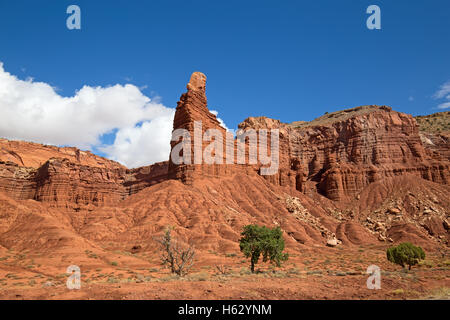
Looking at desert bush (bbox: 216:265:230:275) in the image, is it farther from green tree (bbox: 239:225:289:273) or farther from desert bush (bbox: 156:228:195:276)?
desert bush (bbox: 156:228:195:276)

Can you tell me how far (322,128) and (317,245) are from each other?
58.6 metres

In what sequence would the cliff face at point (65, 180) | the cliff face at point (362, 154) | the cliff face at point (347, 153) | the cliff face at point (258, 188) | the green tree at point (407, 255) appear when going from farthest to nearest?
the cliff face at point (362, 154) → the cliff face at point (347, 153) → the cliff face at point (65, 180) → the cliff face at point (258, 188) → the green tree at point (407, 255)

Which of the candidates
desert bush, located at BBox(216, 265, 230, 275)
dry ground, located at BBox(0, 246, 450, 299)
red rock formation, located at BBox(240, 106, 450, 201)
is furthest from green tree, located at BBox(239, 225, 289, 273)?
red rock formation, located at BBox(240, 106, 450, 201)

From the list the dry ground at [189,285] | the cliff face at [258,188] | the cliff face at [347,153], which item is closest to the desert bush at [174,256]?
the dry ground at [189,285]

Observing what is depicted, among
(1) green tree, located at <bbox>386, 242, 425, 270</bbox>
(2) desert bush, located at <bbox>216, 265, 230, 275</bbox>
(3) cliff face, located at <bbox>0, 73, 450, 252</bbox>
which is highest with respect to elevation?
(3) cliff face, located at <bbox>0, 73, 450, 252</bbox>

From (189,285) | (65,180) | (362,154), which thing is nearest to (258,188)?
(362,154)

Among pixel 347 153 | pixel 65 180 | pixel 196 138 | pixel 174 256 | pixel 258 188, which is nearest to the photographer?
pixel 174 256

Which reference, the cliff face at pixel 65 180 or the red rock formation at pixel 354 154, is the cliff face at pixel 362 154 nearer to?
the red rock formation at pixel 354 154

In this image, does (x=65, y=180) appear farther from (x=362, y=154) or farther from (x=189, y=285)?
(x=362, y=154)

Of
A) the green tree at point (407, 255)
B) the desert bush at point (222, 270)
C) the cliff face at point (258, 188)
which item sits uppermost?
the cliff face at point (258, 188)

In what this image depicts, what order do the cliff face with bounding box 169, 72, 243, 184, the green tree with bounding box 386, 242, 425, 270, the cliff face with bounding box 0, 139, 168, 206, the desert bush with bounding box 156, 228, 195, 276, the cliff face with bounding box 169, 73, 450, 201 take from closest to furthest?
the desert bush with bounding box 156, 228, 195, 276 < the green tree with bounding box 386, 242, 425, 270 < the cliff face with bounding box 169, 72, 243, 184 < the cliff face with bounding box 0, 139, 168, 206 < the cliff face with bounding box 169, 73, 450, 201

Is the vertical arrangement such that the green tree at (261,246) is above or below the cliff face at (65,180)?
below

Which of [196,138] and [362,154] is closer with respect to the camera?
[196,138]
